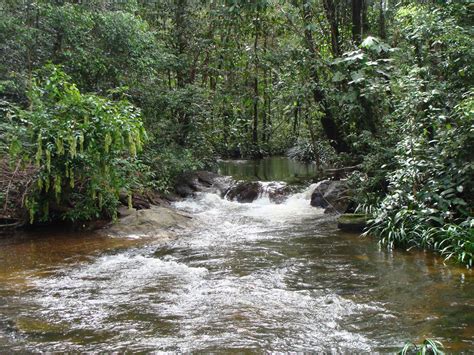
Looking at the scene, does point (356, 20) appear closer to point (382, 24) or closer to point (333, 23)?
point (333, 23)

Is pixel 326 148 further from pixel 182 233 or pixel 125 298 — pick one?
pixel 125 298

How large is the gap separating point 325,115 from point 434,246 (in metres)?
6.96

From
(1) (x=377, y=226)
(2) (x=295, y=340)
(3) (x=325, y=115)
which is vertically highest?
(3) (x=325, y=115)

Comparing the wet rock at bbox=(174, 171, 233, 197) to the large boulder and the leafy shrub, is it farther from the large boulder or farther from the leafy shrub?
the leafy shrub

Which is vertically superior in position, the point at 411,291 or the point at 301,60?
the point at 301,60

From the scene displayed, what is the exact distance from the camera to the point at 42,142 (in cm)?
862

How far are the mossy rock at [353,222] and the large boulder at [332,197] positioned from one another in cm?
168

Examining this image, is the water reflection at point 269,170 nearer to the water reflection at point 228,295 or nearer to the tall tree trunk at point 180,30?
the tall tree trunk at point 180,30

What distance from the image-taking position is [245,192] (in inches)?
595

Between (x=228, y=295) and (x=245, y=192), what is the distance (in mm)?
9480

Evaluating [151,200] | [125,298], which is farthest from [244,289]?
[151,200]

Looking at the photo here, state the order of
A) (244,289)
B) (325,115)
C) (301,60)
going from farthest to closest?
1. (325,115)
2. (301,60)
3. (244,289)

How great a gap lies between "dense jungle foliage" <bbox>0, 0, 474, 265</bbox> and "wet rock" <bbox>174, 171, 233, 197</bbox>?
28.7 inches

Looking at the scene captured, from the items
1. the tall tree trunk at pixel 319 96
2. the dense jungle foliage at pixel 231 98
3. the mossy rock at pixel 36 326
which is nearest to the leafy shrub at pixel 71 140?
the dense jungle foliage at pixel 231 98
